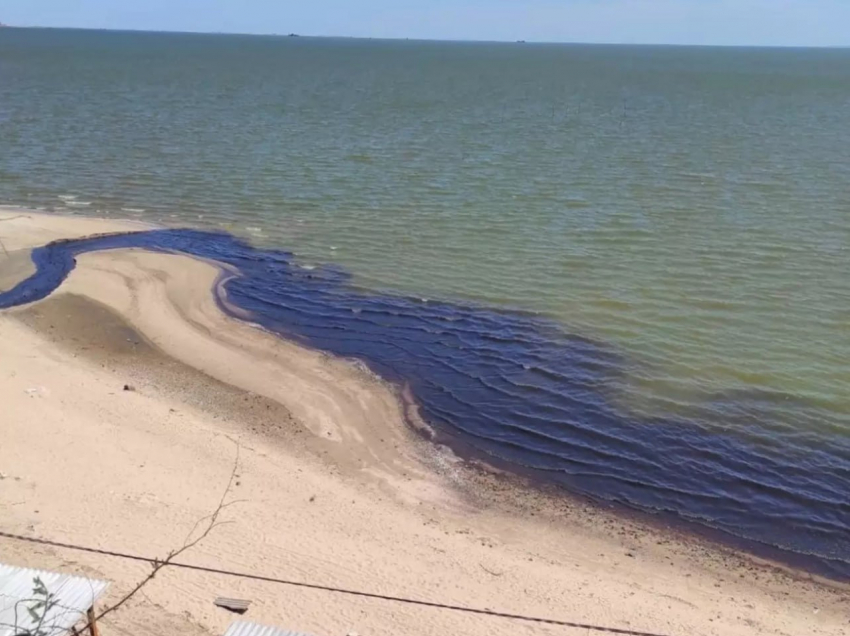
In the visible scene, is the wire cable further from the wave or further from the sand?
the wave

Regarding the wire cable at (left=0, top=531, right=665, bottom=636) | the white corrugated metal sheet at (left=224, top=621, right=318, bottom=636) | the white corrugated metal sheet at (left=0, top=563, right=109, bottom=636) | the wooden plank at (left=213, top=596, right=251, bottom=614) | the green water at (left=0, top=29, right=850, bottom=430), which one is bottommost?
the wooden plank at (left=213, top=596, right=251, bottom=614)

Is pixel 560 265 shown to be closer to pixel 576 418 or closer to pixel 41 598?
pixel 576 418

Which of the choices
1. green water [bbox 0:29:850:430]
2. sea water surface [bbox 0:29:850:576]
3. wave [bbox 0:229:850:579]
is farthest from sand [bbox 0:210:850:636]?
green water [bbox 0:29:850:430]

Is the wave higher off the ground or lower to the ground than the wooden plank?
higher

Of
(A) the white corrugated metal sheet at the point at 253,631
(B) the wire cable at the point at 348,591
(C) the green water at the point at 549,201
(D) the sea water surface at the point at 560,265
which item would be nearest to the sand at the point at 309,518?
(B) the wire cable at the point at 348,591

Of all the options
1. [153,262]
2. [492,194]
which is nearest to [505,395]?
[153,262]
